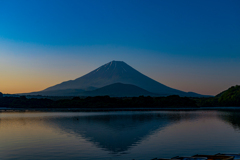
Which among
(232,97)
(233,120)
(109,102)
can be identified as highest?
(232,97)

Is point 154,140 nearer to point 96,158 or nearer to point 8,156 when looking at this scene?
point 96,158

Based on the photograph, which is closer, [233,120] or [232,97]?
[233,120]

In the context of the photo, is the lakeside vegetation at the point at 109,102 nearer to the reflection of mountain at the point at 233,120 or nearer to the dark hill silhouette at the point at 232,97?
the dark hill silhouette at the point at 232,97

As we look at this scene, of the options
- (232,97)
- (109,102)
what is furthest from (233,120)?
(232,97)

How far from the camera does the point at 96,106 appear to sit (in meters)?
129

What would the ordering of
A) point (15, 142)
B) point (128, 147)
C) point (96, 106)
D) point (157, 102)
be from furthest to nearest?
point (157, 102), point (96, 106), point (15, 142), point (128, 147)

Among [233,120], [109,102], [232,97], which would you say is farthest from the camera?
[232,97]

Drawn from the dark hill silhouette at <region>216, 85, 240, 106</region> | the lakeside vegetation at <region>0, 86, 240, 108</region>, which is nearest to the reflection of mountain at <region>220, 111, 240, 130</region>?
the lakeside vegetation at <region>0, 86, 240, 108</region>

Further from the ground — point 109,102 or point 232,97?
point 232,97

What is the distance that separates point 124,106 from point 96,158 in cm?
10993

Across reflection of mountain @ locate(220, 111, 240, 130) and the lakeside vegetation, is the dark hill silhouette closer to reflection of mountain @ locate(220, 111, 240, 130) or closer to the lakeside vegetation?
the lakeside vegetation

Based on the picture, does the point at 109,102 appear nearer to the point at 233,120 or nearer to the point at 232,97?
the point at 232,97

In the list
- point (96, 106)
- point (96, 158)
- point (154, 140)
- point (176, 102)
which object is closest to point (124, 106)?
point (96, 106)

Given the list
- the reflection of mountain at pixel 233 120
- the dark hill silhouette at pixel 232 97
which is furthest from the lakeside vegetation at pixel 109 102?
the reflection of mountain at pixel 233 120
